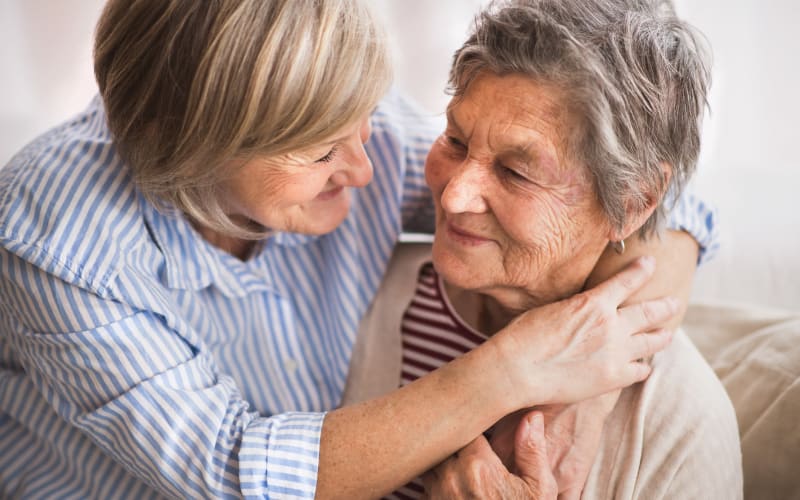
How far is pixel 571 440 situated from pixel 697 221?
1.98 ft

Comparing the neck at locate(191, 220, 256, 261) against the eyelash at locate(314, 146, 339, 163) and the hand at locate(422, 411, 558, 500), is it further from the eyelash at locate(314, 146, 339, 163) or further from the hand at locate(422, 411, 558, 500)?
the hand at locate(422, 411, 558, 500)

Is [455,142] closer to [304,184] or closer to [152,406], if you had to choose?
[304,184]

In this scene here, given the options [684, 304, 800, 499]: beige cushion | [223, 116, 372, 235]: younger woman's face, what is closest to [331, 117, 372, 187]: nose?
[223, 116, 372, 235]: younger woman's face

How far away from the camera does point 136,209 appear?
55.9 inches

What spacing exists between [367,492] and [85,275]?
2.04ft

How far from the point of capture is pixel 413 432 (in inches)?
51.1

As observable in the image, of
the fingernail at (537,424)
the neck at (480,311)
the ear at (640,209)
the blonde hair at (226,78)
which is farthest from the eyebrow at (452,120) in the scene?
the fingernail at (537,424)

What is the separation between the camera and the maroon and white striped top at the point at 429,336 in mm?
1626

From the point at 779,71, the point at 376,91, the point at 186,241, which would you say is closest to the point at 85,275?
the point at 186,241

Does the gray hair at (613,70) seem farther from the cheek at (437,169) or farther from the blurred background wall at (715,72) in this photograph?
the blurred background wall at (715,72)

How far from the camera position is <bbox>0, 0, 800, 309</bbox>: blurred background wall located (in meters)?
2.40

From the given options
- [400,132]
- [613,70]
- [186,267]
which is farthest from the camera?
[400,132]

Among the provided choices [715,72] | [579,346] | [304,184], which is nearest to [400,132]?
[304,184]

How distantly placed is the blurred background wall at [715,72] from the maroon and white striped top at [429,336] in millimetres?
1019
